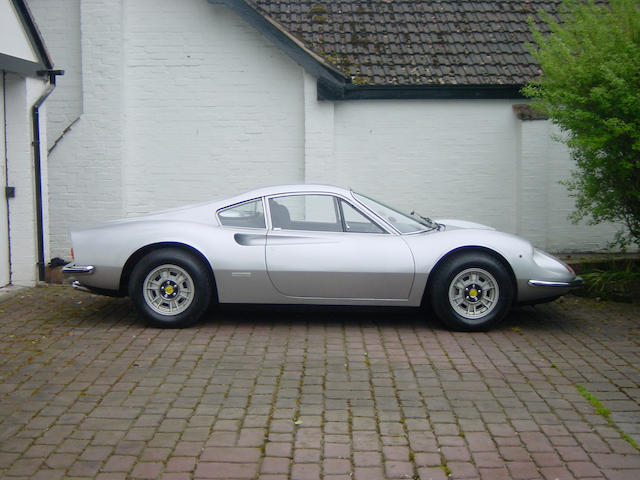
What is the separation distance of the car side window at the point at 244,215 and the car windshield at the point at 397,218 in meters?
0.97

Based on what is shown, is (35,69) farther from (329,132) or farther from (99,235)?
(329,132)

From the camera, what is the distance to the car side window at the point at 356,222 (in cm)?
710

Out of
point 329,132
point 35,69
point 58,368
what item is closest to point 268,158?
point 329,132

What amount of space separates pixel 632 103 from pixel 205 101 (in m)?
6.10

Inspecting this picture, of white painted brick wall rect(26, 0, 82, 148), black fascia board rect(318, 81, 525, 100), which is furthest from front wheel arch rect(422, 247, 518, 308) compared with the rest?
white painted brick wall rect(26, 0, 82, 148)

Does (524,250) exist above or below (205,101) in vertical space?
below

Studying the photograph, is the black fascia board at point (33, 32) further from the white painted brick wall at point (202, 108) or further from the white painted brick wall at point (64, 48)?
the white painted brick wall at point (202, 108)

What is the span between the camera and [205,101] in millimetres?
11062

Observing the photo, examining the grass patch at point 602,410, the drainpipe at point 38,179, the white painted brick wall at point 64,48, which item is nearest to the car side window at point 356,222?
the grass patch at point 602,410

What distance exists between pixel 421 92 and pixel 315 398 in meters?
7.00

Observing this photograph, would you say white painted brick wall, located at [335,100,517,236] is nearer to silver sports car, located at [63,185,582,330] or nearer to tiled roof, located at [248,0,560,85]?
tiled roof, located at [248,0,560,85]

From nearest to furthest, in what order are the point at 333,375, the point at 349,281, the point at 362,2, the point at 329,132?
the point at 333,375, the point at 349,281, the point at 329,132, the point at 362,2

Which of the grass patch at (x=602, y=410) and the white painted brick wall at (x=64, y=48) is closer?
the grass patch at (x=602, y=410)

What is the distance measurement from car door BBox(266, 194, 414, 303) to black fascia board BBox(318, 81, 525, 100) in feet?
14.3
